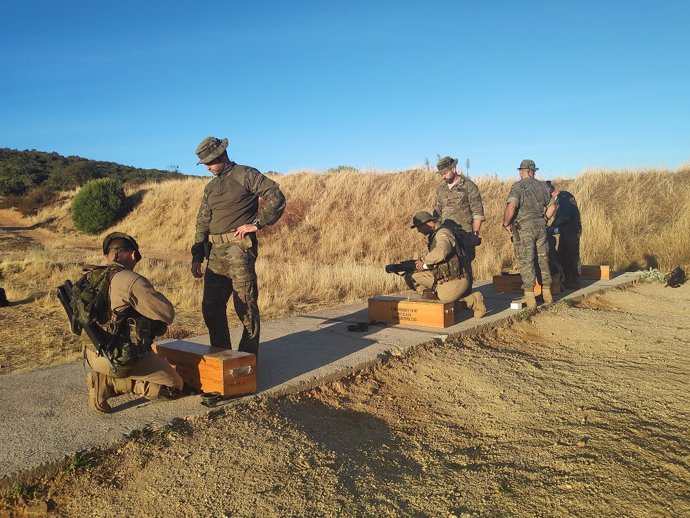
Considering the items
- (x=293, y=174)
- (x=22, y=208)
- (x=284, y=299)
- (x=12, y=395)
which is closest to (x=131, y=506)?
(x=12, y=395)

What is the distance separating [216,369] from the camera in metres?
4.16

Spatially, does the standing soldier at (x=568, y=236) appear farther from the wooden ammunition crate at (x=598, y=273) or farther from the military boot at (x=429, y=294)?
the military boot at (x=429, y=294)

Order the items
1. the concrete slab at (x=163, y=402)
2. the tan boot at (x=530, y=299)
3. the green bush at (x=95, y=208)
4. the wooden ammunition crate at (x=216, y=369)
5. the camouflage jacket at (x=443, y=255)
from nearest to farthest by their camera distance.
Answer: the concrete slab at (x=163, y=402), the wooden ammunition crate at (x=216, y=369), the camouflage jacket at (x=443, y=255), the tan boot at (x=530, y=299), the green bush at (x=95, y=208)

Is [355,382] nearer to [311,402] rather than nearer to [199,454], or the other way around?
[311,402]

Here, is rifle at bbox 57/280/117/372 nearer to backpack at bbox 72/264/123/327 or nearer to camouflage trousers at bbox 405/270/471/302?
backpack at bbox 72/264/123/327

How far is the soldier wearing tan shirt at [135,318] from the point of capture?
3.71 meters

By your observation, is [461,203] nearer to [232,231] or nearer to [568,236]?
[568,236]

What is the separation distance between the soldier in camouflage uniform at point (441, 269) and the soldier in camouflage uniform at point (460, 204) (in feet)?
2.65

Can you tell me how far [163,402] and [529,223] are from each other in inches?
218

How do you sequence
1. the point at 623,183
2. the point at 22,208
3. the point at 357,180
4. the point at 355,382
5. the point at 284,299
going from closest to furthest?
the point at 355,382
the point at 284,299
the point at 623,183
the point at 357,180
the point at 22,208

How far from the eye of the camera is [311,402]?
4.50 m

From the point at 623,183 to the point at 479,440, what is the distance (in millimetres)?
20459

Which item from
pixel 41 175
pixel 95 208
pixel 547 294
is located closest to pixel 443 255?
pixel 547 294

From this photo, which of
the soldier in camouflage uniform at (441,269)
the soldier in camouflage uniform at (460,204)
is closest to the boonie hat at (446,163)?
the soldier in camouflage uniform at (460,204)
